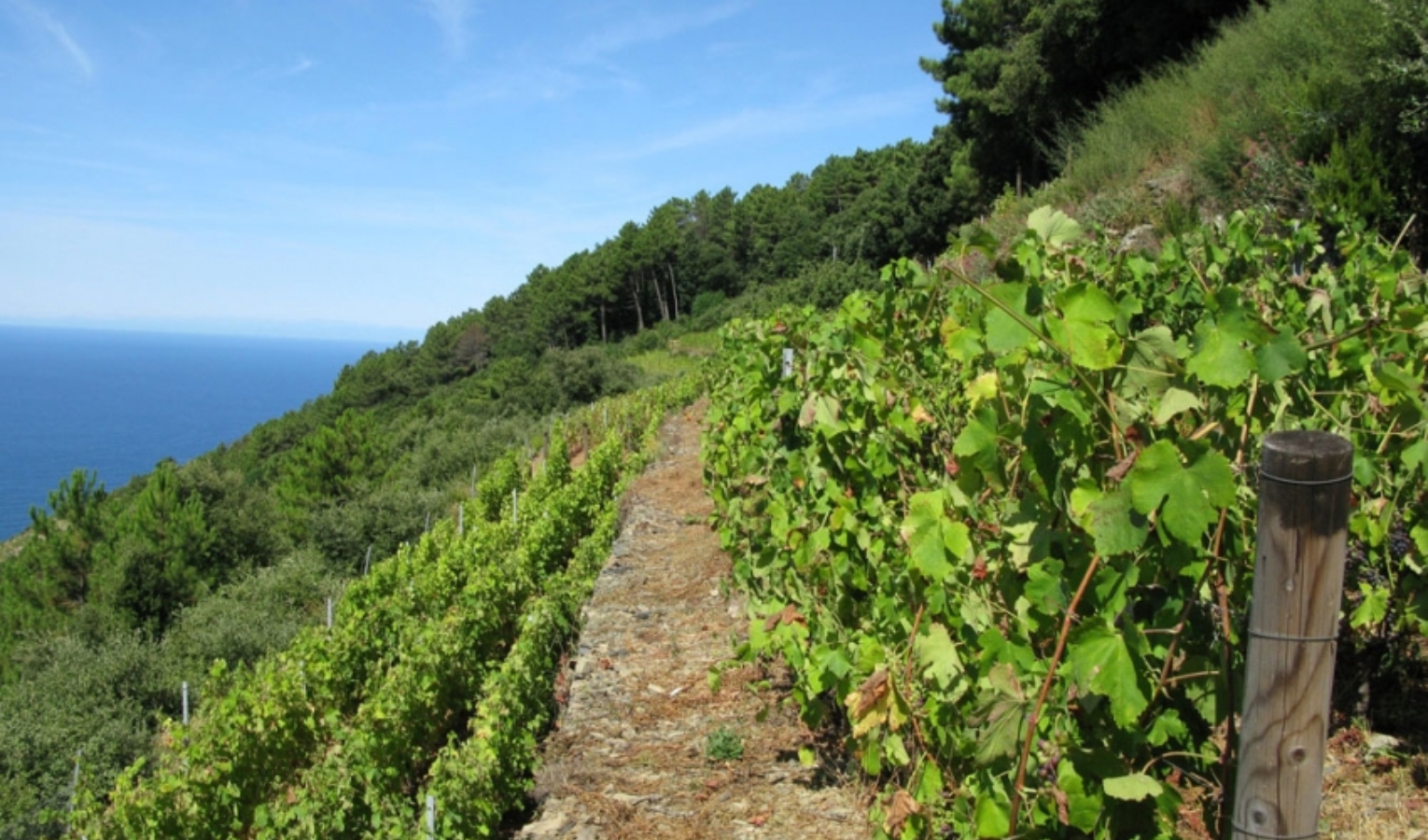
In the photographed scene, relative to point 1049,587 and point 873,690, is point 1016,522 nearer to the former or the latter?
point 1049,587

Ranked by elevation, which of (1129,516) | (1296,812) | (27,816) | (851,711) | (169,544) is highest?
(1129,516)

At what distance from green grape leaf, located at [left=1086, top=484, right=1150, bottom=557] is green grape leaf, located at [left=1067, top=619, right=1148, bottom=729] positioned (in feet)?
0.59

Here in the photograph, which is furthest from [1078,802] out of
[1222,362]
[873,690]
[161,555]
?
[161,555]

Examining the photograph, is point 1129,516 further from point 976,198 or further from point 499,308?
point 499,308

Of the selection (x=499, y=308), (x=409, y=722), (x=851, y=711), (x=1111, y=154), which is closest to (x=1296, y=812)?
(x=851, y=711)

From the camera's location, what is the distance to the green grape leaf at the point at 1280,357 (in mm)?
1420

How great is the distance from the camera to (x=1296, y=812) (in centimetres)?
128

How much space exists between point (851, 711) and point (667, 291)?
64.0 meters

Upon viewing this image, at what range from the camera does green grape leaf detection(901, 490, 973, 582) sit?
6.31 feet

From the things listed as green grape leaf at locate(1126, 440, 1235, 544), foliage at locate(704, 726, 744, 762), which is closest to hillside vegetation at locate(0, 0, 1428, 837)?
green grape leaf at locate(1126, 440, 1235, 544)

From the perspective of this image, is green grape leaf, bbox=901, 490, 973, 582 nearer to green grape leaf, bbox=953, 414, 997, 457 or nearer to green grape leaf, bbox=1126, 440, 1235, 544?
green grape leaf, bbox=953, 414, 997, 457

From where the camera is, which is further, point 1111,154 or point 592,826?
point 1111,154

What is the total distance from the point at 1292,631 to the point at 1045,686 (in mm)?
470

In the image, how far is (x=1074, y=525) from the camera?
167 centimetres
